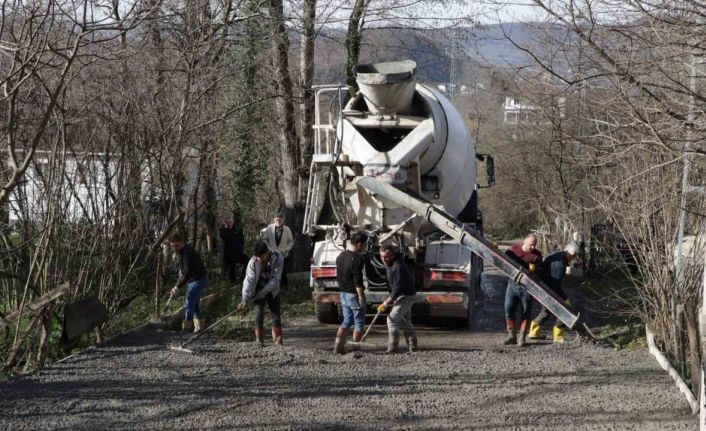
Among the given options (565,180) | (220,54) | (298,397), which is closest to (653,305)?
(298,397)

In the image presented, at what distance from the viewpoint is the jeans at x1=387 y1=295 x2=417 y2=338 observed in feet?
37.5

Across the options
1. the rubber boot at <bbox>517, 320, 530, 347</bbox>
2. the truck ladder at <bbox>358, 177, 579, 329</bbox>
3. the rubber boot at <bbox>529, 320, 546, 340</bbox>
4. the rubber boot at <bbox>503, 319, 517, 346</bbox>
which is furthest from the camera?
the rubber boot at <bbox>529, 320, 546, 340</bbox>

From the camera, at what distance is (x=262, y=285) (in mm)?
11812

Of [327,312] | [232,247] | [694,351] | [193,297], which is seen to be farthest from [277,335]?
[232,247]

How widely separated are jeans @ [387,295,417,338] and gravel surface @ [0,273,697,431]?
1.19 feet

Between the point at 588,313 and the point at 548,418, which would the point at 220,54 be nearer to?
the point at 588,313

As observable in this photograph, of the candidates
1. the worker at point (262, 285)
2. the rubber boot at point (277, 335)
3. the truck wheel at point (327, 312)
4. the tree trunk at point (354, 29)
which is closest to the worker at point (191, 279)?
the worker at point (262, 285)

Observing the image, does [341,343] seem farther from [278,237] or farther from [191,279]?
[278,237]

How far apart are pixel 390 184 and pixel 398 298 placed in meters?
1.87

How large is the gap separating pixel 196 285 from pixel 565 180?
14615mm

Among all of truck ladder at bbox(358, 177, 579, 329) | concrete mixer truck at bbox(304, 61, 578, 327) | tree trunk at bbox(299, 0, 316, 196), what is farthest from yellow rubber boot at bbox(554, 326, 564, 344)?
tree trunk at bbox(299, 0, 316, 196)

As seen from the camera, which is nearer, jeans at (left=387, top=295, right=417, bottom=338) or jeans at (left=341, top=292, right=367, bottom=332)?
jeans at (left=387, top=295, right=417, bottom=338)

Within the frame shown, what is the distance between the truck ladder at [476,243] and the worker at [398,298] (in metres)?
0.87

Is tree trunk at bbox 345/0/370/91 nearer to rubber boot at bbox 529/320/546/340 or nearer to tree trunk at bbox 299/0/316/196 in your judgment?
tree trunk at bbox 299/0/316/196
